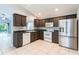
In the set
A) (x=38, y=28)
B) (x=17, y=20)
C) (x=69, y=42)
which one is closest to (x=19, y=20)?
(x=17, y=20)

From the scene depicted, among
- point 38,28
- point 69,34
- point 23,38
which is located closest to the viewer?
point 38,28

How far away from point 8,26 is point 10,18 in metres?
0.25

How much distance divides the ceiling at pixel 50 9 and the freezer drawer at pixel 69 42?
0.82 meters

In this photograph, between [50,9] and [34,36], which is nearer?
[50,9]

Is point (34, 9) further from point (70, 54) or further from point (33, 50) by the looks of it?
point (70, 54)

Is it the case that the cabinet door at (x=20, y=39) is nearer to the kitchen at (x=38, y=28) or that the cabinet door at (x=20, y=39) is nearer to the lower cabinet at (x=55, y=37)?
the kitchen at (x=38, y=28)

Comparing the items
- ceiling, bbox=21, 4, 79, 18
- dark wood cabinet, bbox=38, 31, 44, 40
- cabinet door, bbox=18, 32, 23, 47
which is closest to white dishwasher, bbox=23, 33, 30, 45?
cabinet door, bbox=18, 32, 23, 47

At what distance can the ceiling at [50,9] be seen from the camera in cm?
271

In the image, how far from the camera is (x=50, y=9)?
294 cm

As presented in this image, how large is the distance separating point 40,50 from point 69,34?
3.89ft

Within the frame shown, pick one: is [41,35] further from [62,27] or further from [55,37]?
[62,27]

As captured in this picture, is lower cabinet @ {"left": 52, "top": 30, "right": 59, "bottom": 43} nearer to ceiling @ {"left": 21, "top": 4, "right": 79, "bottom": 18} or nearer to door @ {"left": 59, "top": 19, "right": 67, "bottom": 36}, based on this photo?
door @ {"left": 59, "top": 19, "right": 67, "bottom": 36}

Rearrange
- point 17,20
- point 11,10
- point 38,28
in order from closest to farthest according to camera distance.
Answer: point 11,10, point 17,20, point 38,28
